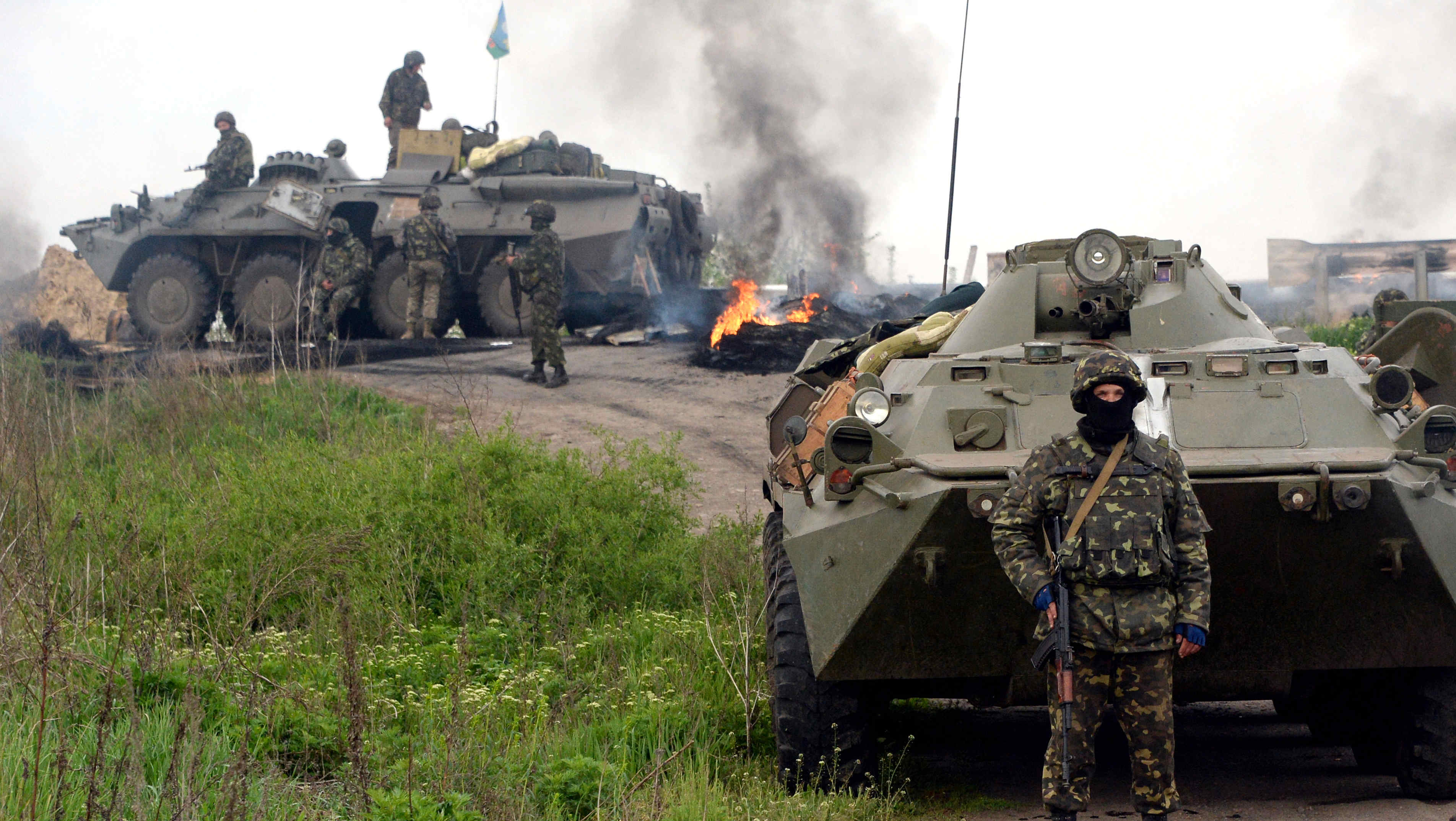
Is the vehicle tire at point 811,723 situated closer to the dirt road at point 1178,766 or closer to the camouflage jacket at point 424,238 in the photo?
the dirt road at point 1178,766

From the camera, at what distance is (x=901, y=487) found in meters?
4.79

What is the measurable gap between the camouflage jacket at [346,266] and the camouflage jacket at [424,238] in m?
0.88

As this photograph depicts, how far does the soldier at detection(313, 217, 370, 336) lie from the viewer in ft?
60.8

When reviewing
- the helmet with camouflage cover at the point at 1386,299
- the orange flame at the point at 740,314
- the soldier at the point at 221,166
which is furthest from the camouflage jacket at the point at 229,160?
the helmet with camouflage cover at the point at 1386,299

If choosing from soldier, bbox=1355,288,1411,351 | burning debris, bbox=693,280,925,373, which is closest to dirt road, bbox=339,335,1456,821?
soldier, bbox=1355,288,1411,351

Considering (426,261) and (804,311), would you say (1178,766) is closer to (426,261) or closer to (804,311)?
(804,311)

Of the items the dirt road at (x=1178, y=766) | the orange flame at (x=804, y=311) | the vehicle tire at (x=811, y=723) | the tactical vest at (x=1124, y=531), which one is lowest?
A: the dirt road at (x=1178, y=766)

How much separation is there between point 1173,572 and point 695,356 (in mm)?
12562

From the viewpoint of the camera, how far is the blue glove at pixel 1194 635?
13.4 ft

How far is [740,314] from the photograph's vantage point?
62.5ft

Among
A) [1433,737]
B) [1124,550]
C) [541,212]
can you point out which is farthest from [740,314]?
[1124,550]

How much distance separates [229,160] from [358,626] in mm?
15204

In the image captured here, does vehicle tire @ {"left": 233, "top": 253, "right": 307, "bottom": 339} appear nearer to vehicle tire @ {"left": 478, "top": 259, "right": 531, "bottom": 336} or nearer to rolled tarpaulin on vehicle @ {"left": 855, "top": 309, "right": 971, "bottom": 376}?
vehicle tire @ {"left": 478, "top": 259, "right": 531, "bottom": 336}

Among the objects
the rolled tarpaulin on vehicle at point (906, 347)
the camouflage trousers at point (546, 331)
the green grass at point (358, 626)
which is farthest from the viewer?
the camouflage trousers at point (546, 331)
